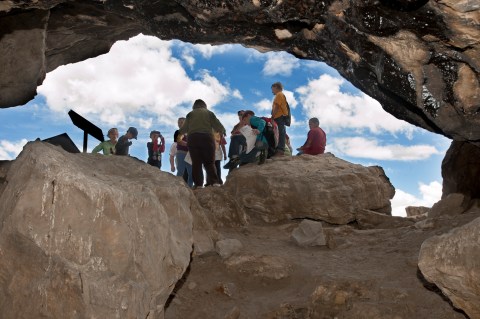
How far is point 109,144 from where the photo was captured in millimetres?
10086

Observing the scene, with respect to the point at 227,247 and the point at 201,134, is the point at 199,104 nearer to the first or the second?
the point at 201,134

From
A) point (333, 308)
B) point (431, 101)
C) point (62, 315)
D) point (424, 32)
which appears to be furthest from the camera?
point (333, 308)

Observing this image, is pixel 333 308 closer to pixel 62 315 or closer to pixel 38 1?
pixel 62 315

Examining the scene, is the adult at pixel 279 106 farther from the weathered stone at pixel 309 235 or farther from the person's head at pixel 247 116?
the weathered stone at pixel 309 235

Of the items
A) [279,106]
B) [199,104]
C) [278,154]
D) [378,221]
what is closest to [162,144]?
[199,104]

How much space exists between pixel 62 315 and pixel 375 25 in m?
3.74

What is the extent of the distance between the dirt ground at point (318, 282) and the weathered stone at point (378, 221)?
108 centimetres

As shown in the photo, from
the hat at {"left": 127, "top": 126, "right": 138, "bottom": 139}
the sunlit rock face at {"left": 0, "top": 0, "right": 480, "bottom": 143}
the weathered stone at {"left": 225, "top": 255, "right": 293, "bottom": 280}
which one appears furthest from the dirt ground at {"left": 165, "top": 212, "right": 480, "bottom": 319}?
the hat at {"left": 127, "top": 126, "right": 138, "bottom": 139}

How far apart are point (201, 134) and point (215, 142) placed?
3.69 feet

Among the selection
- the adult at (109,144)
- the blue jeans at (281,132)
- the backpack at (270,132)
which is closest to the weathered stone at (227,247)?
the backpack at (270,132)

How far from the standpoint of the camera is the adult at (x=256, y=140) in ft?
31.5

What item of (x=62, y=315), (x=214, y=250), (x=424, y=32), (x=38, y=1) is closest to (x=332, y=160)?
(x=214, y=250)

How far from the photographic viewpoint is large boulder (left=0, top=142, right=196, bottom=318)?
10.4ft

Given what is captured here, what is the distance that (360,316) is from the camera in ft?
14.9
